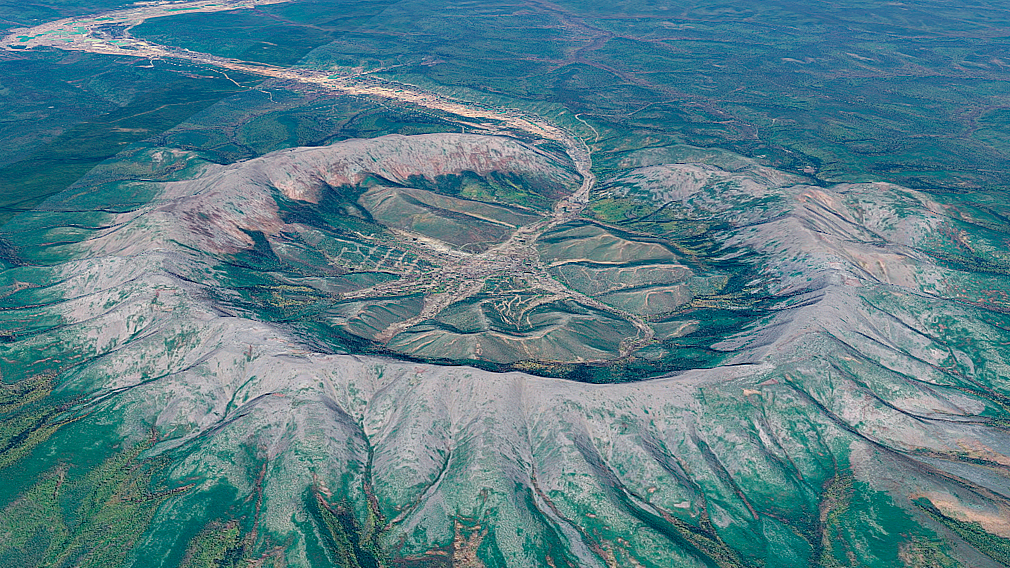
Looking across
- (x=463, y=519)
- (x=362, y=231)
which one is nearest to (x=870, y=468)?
(x=463, y=519)

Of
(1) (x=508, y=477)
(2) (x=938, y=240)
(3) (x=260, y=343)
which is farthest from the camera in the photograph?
(2) (x=938, y=240)

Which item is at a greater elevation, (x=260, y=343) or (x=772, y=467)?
(x=260, y=343)

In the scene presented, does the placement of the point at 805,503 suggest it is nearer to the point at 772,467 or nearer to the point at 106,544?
the point at 772,467

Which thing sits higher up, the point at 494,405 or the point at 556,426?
the point at 494,405

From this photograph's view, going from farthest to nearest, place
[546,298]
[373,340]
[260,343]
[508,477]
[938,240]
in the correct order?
1. [938,240]
2. [546,298]
3. [373,340]
4. [260,343]
5. [508,477]

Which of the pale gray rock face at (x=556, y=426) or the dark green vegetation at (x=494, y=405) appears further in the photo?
the pale gray rock face at (x=556, y=426)

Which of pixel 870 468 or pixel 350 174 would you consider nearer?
pixel 870 468

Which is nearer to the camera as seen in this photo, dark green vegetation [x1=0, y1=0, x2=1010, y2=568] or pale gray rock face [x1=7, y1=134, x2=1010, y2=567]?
dark green vegetation [x1=0, y1=0, x2=1010, y2=568]

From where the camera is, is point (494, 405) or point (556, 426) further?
point (494, 405)
